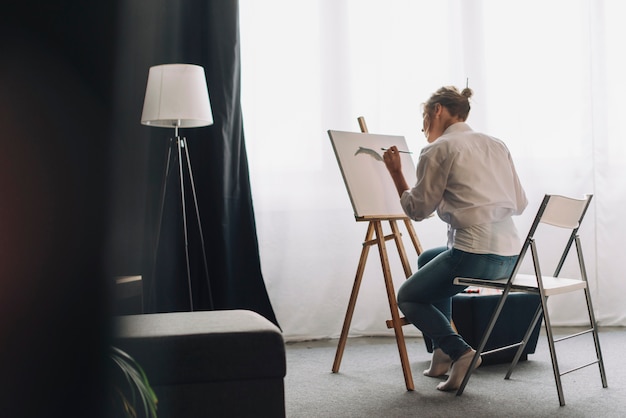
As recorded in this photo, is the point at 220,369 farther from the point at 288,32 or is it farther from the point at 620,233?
the point at 620,233

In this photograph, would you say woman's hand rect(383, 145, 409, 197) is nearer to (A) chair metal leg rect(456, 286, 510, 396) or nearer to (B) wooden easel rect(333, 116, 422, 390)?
(B) wooden easel rect(333, 116, 422, 390)

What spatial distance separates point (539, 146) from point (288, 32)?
62.6 inches

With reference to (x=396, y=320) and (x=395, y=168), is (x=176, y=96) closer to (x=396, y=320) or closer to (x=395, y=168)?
(x=395, y=168)

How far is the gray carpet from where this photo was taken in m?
2.48

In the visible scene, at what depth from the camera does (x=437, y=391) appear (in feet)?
9.07

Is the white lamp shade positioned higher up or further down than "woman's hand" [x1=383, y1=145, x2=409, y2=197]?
higher up

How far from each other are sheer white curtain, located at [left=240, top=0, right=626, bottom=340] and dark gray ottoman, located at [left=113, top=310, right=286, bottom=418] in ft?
7.10

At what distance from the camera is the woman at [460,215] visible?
2.71 meters

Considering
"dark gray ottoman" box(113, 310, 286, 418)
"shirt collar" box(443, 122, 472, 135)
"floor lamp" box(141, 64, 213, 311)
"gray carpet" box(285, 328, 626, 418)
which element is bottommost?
"gray carpet" box(285, 328, 626, 418)

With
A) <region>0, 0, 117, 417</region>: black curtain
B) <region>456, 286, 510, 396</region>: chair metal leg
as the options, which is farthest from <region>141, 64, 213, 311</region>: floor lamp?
<region>0, 0, 117, 417</region>: black curtain

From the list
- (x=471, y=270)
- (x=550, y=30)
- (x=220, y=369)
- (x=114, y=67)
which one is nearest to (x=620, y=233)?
(x=550, y=30)

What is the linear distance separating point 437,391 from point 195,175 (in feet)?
5.67

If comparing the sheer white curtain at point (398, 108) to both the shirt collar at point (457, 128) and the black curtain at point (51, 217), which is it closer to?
the shirt collar at point (457, 128)

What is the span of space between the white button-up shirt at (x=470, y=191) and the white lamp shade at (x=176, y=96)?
3.47 feet
